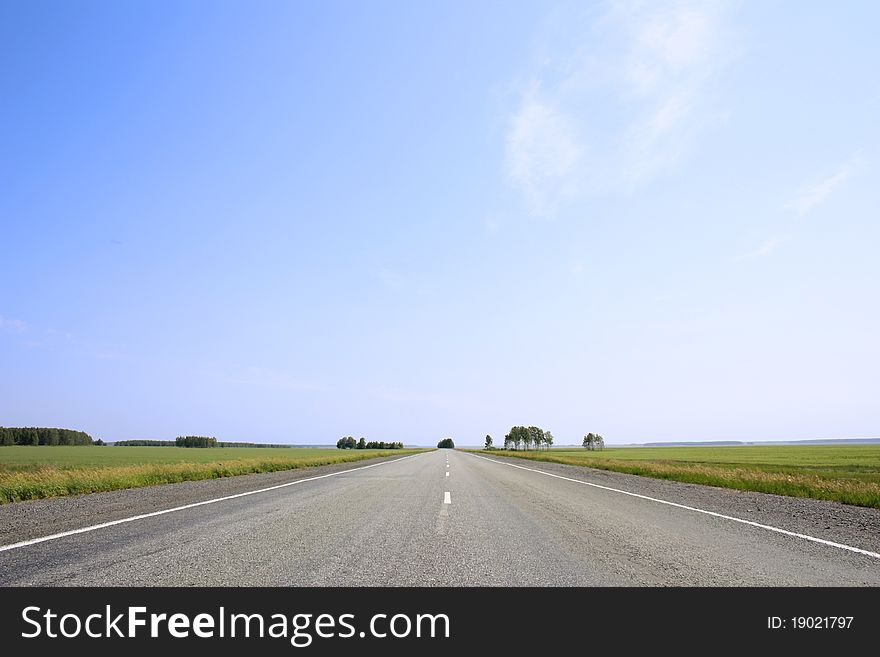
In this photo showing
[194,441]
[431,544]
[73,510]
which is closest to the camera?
[431,544]

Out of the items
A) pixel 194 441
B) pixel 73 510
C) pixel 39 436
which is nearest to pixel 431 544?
pixel 73 510

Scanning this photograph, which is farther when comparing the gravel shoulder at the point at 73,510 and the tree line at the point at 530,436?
the tree line at the point at 530,436

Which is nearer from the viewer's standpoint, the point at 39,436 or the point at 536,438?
the point at 39,436

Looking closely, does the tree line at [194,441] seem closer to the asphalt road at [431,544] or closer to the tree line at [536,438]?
the tree line at [536,438]

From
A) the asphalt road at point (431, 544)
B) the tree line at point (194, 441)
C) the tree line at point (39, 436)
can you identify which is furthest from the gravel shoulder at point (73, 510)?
the tree line at point (194, 441)

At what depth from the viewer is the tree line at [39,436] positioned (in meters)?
100

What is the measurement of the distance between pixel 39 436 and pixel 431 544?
137200 mm

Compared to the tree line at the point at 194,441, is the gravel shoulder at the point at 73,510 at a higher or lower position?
higher

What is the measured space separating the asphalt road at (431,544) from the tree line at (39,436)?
401 feet

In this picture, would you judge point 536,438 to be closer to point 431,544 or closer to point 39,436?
point 39,436

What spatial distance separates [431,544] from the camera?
5.93m

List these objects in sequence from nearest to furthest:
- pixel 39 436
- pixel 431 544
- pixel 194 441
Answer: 1. pixel 431 544
2. pixel 39 436
3. pixel 194 441
